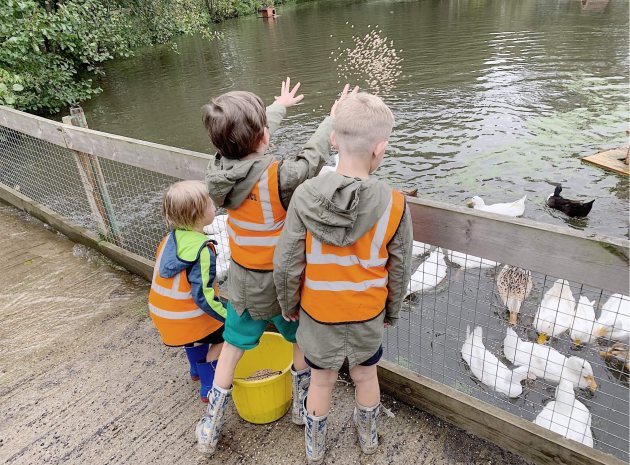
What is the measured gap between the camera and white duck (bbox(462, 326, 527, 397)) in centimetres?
371

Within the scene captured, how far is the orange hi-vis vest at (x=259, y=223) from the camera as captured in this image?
6.75 feet

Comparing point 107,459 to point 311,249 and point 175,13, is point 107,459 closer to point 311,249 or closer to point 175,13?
point 311,249

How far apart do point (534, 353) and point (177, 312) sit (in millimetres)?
2807

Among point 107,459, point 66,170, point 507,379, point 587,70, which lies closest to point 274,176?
point 107,459

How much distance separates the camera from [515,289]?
4457 millimetres

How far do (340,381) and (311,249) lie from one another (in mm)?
1199

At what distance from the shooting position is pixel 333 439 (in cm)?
247

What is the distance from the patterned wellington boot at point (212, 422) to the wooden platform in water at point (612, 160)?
745 centimetres

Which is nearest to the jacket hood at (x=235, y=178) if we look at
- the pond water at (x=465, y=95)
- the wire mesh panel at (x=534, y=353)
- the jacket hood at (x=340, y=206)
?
the jacket hood at (x=340, y=206)

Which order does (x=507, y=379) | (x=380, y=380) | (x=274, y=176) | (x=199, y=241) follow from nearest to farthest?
1. (x=274, y=176)
2. (x=199, y=241)
3. (x=380, y=380)
4. (x=507, y=379)

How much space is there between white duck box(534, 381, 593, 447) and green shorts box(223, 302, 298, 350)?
1914 mm

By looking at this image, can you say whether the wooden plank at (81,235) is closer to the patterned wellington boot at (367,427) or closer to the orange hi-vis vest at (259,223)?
the orange hi-vis vest at (259,223)

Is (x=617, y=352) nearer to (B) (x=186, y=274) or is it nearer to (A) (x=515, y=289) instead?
(A) (x=515, y=289)

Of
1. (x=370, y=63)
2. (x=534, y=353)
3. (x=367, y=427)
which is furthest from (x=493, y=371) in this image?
(x=370, y=63)
